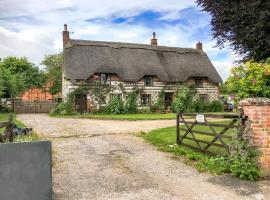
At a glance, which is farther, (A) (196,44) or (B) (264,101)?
(A) (196,44)

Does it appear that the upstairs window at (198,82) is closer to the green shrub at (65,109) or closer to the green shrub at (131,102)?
the green shrub at (131,102)

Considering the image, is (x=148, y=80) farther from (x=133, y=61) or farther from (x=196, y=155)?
(x=196, y=155)

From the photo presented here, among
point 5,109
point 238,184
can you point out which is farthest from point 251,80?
point 5,109

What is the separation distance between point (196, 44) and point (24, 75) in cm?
3249

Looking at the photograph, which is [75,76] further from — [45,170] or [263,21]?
[45,170]

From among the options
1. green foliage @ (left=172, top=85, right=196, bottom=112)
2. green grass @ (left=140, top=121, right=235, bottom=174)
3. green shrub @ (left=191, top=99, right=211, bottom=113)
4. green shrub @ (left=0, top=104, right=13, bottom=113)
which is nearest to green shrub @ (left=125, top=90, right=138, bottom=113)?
green foliage @ (left=172, top=85, right=196, bottom=112)

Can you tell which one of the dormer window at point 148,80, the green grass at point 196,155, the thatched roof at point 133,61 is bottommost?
the green grass at point 196,155

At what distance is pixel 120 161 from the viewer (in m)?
9.41

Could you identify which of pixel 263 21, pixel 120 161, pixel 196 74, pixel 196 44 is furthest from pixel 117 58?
pixel 120 161

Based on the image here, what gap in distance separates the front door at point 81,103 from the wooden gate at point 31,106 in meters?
6.16

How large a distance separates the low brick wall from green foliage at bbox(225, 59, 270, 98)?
1361cm

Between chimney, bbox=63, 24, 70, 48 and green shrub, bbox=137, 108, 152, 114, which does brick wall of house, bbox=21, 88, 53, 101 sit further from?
green shrub, bbox=137, 108, 152, 114

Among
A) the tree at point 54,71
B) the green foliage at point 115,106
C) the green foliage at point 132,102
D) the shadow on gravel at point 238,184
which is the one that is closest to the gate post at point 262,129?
the shadow on gravel at point 238,184

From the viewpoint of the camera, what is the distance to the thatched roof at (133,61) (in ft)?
114
